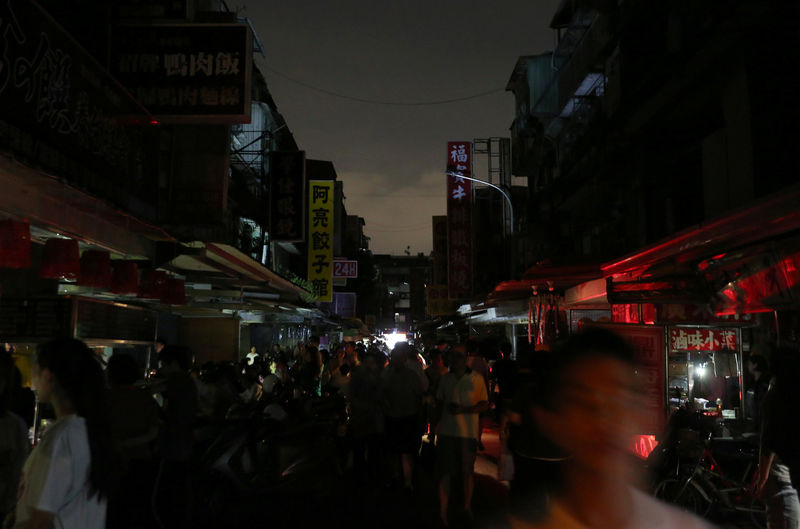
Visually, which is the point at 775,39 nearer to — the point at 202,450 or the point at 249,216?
the point at 202,450

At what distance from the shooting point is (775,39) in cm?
1052

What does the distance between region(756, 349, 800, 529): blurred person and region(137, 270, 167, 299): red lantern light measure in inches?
314

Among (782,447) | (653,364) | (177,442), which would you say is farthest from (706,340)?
(177,442)

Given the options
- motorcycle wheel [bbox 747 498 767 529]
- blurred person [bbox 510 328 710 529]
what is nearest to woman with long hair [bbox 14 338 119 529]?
blurred person [bbox 510 328 710 529]

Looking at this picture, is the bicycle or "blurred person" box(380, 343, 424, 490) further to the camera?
"blurred person" box(380, 343, 424, 490)

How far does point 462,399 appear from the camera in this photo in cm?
816

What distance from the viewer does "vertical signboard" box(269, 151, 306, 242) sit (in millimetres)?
20062

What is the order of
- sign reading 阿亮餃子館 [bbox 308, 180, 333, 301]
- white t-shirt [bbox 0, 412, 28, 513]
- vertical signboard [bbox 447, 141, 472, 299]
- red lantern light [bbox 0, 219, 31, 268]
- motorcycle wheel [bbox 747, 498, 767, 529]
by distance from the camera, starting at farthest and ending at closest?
sign reading 阿亮餃子館 [bbox 308, 180, 333, 301], vertical signboard [bbox 447, 141, 472, 299], motorcycle wheel [bbox 747, 498, 767, 529], red lantern light [bbox 0, 219, 31, 268], white t-shirt [bbox 0, 412, 28, 513]

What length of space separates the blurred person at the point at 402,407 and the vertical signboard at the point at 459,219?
18.8 m

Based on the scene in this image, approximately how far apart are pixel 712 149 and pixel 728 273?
19.2 ft

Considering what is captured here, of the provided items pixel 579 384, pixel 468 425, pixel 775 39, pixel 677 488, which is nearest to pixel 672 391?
pixel 677 488

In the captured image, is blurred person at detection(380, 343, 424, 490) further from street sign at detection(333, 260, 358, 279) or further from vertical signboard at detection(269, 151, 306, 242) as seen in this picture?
street sign at detection(333, 260, 358, 279)

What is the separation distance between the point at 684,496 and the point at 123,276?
733cm

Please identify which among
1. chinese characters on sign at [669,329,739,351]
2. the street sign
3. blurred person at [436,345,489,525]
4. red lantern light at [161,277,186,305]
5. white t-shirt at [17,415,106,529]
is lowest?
blurred person at [436,345,489,525]
